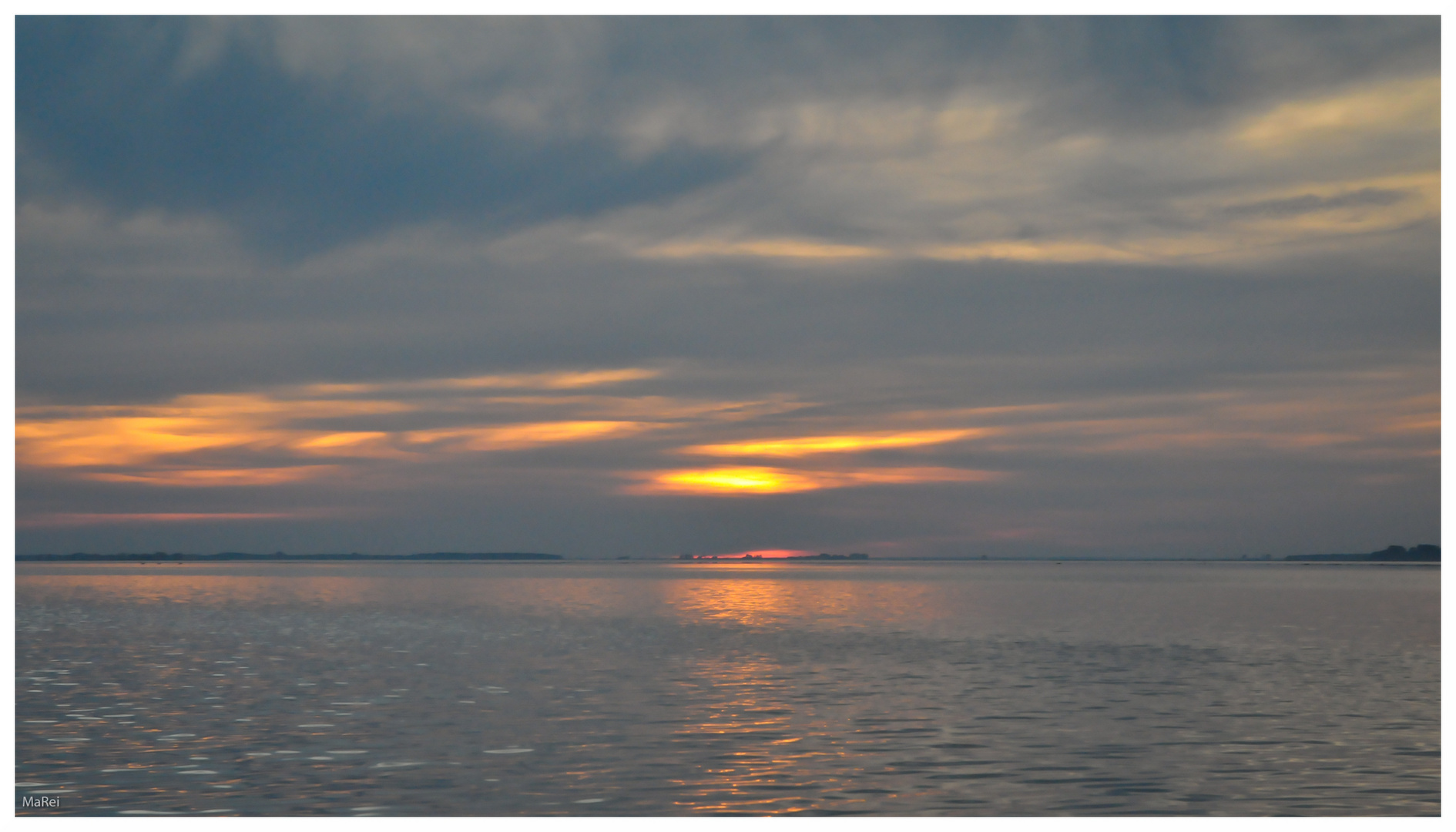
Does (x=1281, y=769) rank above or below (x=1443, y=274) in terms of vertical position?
below

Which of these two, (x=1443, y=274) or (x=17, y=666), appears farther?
(x=17, y=666)

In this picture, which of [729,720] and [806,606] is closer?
[729,720]

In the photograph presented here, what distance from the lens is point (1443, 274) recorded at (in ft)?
79.6

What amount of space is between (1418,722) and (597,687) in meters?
25.3

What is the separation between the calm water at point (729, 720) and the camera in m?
25.7

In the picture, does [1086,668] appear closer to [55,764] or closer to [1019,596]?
[55,764]

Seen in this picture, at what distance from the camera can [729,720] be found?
35750 millimetres

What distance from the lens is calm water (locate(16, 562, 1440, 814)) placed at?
25.7 meters

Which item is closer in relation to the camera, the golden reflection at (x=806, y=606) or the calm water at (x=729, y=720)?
the calm water at (x=729, y=720)

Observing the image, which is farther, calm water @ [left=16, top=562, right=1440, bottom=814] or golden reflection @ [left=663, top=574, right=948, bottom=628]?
golden reflection @ [left=663, top=574, right=948, bottom=628]
